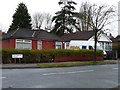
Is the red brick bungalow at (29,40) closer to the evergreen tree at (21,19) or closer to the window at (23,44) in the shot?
the window at (23,44)

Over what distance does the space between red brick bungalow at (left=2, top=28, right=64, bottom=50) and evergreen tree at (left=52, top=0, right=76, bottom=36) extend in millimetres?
21688

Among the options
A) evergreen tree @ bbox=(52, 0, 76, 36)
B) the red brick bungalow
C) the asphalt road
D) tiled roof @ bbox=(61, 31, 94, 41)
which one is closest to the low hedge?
the red brick bungalow

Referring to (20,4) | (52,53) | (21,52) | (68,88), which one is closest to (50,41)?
(52,53)

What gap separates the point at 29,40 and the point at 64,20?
28.7 metres

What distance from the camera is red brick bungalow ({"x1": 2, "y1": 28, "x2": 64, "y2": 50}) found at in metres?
44.9

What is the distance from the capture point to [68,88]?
469 inches

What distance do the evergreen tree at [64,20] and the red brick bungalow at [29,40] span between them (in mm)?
21688

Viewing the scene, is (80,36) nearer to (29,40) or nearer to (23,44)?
(29,40)

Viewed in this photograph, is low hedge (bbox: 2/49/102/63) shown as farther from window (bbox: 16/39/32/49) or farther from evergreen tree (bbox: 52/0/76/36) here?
evergreen tree (bbox: 52/0/76/36)

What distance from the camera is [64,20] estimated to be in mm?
74188

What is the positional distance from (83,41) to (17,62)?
24501 mm

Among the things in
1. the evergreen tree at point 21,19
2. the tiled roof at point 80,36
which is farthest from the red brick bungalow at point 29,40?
the evergreen tree at point 21,19

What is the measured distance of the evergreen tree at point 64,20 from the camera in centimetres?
7350

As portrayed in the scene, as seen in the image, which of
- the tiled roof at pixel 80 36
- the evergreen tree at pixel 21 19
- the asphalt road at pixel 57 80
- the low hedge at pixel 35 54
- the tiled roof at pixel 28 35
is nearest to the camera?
the asphalt road at pixel 57 80
